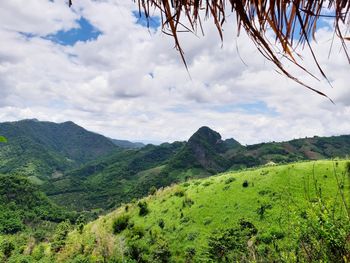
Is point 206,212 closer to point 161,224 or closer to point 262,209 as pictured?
point 161,224

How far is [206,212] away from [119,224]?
1042 centimetres

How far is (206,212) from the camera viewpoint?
40.6m

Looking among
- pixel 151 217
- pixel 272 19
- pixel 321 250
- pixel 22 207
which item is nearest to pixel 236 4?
pixel 272 19

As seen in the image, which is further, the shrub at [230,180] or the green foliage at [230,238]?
the shrub at [230,180]

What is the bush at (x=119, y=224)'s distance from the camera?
42875 millimetres

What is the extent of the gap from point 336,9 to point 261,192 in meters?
40.2

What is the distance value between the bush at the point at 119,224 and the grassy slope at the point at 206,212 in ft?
2.49

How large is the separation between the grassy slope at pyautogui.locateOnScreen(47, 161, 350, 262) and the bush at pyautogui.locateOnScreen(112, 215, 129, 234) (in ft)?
2.49

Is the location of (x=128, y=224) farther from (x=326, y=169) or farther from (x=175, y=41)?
(x=175, y=41)

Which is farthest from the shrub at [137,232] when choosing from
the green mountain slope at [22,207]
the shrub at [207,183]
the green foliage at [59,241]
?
the green mountain slope at [22,207]

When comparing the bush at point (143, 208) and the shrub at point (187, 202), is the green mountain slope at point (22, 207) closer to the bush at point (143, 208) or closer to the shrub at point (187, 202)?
the bush at point (143, 208)

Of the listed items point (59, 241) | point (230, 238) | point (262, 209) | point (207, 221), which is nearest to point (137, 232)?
point (207, 221)

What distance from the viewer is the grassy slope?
35.3 m

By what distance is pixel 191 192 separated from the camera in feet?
153
